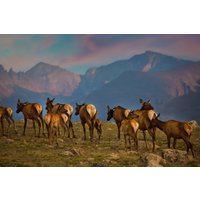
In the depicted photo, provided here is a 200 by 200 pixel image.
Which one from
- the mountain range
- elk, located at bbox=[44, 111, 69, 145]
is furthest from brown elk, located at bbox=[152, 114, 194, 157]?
elk, located at bbox=[44, 111, 69, 145]

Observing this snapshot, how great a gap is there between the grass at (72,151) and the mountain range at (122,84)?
1.19 meters

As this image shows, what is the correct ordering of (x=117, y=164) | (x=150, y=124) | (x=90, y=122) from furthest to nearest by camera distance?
1. (x=90, y=122)
2. (x=150, y=124)
3. (x=117, y=164)

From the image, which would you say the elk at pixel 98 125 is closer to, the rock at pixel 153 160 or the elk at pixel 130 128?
the elk at pixel 130 128

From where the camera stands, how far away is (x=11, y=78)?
16.7m

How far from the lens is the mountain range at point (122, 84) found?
1658 cm

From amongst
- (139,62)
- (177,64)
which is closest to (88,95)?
(139,62)

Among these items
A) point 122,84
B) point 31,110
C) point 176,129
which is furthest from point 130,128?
point 31,110

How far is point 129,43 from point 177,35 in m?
1.73

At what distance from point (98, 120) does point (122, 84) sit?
5.37 feet

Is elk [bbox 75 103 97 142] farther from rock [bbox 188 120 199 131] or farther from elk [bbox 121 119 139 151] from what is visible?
rock [bbox 188 120 199 131]

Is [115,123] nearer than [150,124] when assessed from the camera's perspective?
No

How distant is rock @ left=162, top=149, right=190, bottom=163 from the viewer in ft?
49.5

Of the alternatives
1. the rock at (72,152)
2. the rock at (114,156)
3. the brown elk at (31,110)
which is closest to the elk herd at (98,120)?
the brown elk at (31,110)
